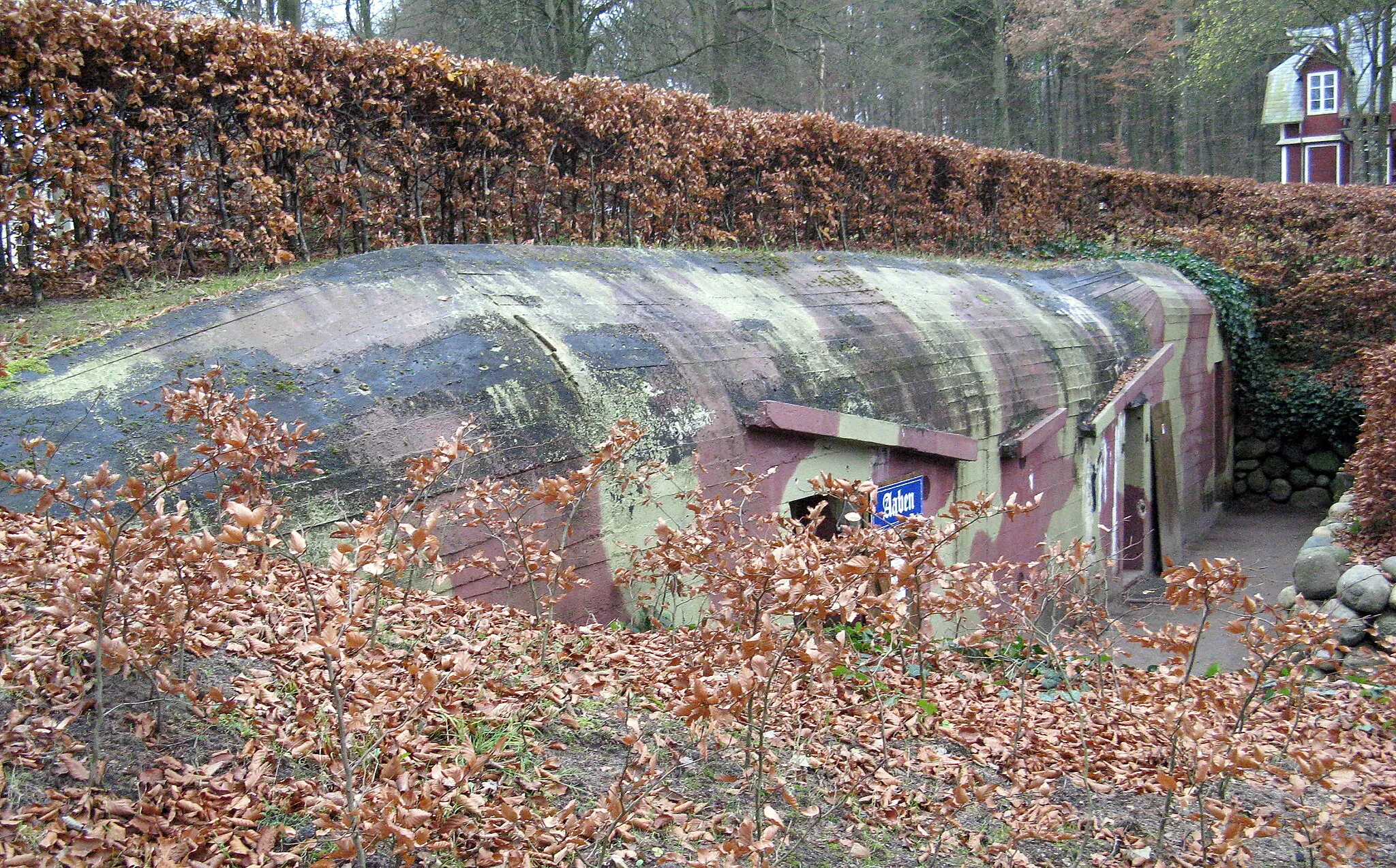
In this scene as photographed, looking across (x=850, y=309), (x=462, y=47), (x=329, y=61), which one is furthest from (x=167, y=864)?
(x=462, y=47)

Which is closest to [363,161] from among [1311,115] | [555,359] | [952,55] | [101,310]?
[101,310]

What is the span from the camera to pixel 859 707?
465 cm

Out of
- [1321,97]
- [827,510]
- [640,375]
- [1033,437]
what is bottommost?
[827,510]

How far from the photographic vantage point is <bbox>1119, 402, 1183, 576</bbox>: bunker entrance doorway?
12945mm

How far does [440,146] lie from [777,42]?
12.1 metres

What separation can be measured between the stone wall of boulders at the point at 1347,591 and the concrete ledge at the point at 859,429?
2.75m

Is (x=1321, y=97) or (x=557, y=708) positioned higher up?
(x=1321, y=97)

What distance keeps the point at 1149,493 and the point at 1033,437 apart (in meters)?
4.43

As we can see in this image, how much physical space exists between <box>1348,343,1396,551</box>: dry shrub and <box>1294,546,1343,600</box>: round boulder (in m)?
0.37

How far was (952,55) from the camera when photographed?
3073 cm

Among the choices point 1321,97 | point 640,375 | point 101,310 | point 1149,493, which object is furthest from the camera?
point 1321,97

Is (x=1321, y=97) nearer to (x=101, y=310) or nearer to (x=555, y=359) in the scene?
(x=555, y=359)

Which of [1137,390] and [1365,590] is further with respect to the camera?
[1137,390]

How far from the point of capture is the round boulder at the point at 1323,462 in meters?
16.5
